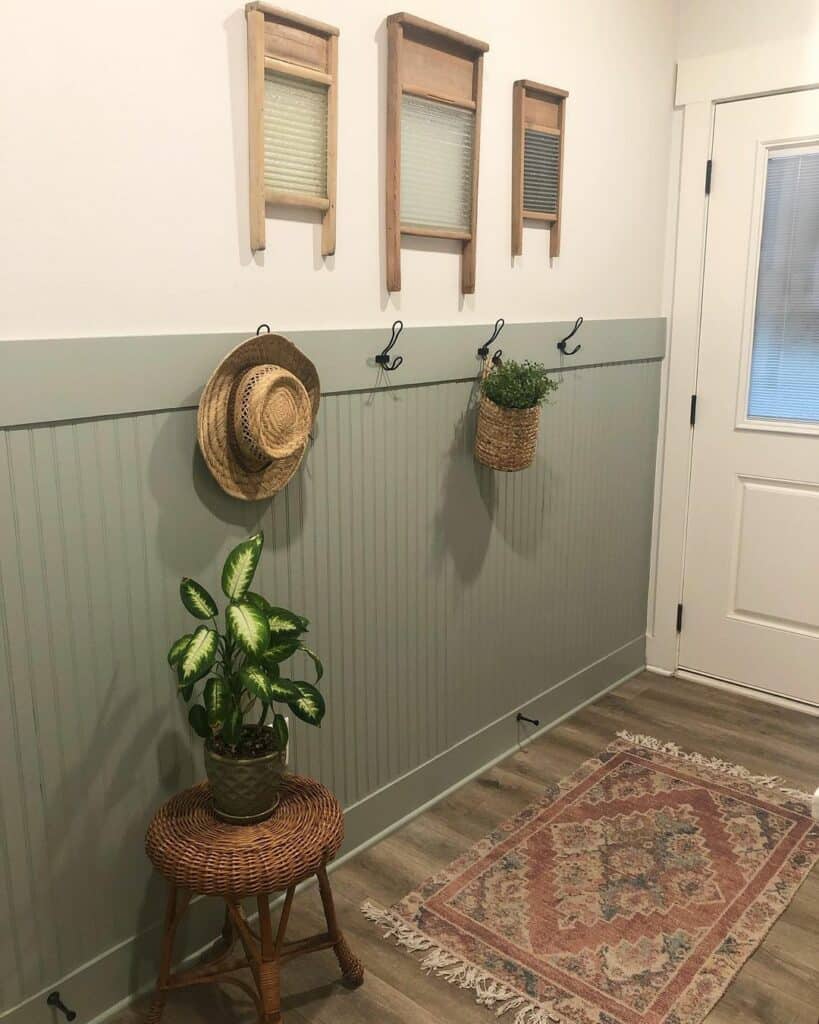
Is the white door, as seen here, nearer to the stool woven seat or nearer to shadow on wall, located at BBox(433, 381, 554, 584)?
shadow on wall, located at BBox(433, 381, 554, 584)

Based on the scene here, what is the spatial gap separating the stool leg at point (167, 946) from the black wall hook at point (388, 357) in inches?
48.7

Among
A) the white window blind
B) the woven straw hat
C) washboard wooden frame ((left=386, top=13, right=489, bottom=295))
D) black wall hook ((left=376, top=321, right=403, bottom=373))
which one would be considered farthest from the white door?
the woven straw hat

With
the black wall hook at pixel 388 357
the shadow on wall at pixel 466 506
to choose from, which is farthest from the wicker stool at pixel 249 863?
the black wall hook at pixel 388 357

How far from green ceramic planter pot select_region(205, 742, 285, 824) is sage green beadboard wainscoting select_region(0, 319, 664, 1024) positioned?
233 millimetres

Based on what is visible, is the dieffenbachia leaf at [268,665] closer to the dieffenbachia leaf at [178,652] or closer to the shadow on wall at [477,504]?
the dieffenbachia leaf at [178,652]

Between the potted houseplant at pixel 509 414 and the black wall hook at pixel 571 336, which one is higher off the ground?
the black wall hook at pixel 571 336

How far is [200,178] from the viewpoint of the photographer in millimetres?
1814

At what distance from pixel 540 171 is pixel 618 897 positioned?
1.95 meters

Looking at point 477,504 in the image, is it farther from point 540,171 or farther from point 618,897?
point 618,897

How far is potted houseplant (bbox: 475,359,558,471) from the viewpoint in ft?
7.95

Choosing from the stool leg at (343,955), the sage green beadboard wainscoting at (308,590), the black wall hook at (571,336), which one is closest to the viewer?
the sage green beadboard wainscoting at (308,590)

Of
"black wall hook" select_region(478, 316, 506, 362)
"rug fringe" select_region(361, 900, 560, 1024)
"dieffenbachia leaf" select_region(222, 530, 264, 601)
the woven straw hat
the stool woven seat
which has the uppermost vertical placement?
"black wall hook" select_region(478, 316, 506, 362)

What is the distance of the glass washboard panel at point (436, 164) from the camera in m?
2.25

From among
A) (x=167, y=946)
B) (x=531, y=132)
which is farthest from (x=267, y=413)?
(x=531, y=132)
